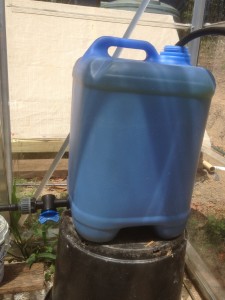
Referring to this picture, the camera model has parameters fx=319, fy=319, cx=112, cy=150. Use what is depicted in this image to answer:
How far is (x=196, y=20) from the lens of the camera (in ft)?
5.27

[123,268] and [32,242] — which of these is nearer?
[123,268]

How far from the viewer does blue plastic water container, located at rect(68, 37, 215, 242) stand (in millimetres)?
776

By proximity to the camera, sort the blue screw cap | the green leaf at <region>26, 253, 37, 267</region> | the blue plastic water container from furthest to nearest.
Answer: the green leaf at <region>26, 253, 37, 267</region> < the blue screw cap < the blue plastic water container

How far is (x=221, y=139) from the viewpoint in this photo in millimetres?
1513

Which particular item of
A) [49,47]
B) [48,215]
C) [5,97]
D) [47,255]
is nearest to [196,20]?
[49,47]

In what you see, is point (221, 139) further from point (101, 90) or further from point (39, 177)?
point (39, 177)

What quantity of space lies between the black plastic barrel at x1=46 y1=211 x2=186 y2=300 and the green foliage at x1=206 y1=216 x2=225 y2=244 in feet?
1.93

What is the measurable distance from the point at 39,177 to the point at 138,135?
1276mm

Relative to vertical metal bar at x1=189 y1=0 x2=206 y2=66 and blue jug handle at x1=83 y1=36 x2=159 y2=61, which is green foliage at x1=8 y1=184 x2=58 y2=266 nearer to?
blue jug handle at x1=83 y1=36 x2=159 y2=61

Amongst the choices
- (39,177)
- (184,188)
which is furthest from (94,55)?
(39,177)

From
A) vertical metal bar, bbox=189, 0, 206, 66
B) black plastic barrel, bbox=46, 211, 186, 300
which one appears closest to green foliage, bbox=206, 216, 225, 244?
black plastic barrel, bbox=46, 211, 186, 300

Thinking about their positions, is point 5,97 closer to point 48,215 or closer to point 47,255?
point 48,215

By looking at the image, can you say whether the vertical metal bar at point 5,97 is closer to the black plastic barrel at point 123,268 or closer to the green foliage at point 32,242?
the green foliage at point 32,242

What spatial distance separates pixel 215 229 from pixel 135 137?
94 centimetres
